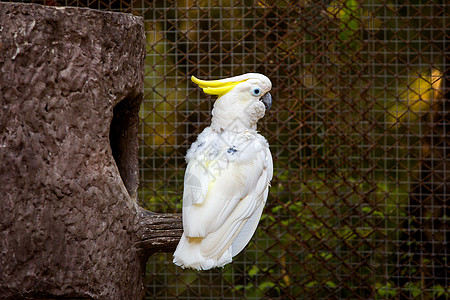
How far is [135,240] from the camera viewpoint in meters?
1.36

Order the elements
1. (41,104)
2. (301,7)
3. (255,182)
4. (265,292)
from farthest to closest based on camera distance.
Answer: (265,292) < (301,7) < (255,182) < (41,104)

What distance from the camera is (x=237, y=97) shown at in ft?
4.40

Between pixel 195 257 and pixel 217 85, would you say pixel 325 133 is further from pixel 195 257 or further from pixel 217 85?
pixel 195 257

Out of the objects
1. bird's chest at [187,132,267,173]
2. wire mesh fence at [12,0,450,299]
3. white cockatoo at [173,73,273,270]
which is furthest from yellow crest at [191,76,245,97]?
wire mesh fence at [12,0,450,299]

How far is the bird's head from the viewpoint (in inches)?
52.8

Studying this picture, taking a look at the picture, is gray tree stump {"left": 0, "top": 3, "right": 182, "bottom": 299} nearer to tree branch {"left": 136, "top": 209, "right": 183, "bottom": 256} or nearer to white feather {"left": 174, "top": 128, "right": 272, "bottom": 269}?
tree branch {"left": 136, "top": 209, "right": 183, "bottom": 256}

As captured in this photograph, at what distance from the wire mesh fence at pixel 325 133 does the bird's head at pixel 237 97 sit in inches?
25.8

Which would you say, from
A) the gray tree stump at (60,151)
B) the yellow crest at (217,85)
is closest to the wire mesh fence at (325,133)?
the yellow crest at (217,85)

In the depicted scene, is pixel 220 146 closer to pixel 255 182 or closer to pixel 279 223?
pixel 255 182

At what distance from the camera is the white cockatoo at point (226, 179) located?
1.26m

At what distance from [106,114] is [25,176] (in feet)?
0.74

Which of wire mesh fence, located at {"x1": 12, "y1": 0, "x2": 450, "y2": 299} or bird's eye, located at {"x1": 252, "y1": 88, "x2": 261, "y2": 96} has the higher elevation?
bird's eye, located at {"x1": 252, "y1": 88, "x2": 261, "y2": 96}

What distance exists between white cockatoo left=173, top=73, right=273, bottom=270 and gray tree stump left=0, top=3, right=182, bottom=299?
185 millimetres

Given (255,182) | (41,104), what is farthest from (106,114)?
(255,182)
